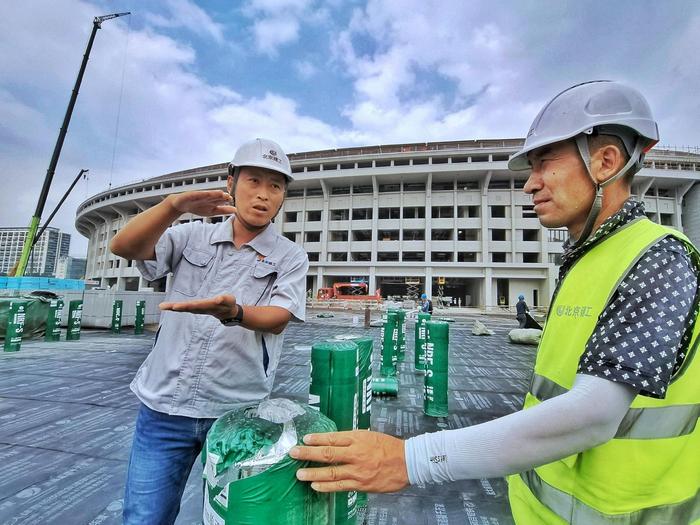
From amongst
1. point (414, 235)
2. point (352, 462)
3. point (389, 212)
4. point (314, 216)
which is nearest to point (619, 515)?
point (352, 462)

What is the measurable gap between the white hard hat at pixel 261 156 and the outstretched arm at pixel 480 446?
1039 millimetres

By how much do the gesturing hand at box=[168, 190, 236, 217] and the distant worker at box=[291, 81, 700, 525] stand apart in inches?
41.1

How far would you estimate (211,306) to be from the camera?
993 mm

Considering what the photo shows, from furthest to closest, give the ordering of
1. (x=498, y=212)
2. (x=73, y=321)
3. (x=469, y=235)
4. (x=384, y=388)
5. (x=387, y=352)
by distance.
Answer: (x=469, y=235), (x=498, y=212), (x=73, y=321), (x=387, y=352), (x=384, y=388)

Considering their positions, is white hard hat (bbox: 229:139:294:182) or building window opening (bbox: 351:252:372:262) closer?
white hard hat (bbox: 229:139:294:182)

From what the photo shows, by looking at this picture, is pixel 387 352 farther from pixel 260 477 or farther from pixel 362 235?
pixel 362 235

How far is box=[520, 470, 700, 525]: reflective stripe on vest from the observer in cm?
82

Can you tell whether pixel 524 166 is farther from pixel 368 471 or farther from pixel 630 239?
pixel 368 471

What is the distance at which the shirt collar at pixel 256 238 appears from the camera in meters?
1.40

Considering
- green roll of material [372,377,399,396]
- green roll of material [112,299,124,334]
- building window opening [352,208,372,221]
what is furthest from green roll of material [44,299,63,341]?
building window opening [352,208,372,221]

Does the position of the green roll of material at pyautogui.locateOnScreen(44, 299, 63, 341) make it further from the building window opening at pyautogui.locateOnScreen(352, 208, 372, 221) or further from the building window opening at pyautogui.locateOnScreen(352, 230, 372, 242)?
the building window opening at pyautogui.locateOnScreen(352, 208, 372, 221)

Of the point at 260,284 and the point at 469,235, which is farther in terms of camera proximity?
the point at 469,235

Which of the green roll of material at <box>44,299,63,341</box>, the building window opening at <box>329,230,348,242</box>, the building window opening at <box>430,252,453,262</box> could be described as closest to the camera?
the green roll of material at <box>44,299,63,341</box>

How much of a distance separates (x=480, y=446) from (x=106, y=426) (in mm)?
4184
